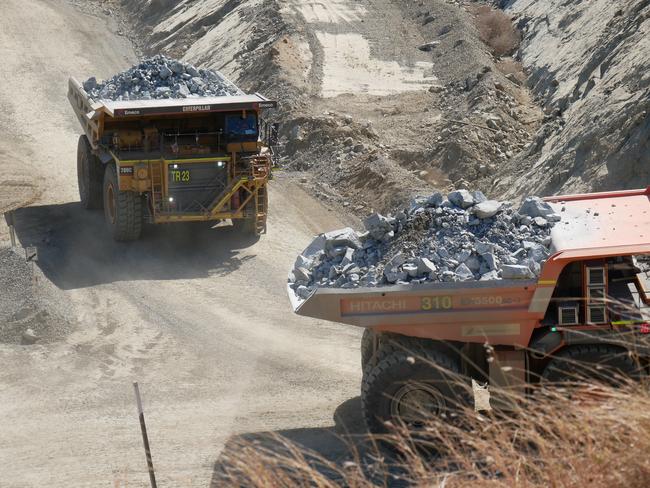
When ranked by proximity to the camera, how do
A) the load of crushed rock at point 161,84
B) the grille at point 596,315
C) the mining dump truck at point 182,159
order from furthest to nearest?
the load of crushed rock at point 161,84 < the mining dump truck at point 182,159 < the grille at point 596,315

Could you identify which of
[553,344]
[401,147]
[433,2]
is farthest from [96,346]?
[433,2]

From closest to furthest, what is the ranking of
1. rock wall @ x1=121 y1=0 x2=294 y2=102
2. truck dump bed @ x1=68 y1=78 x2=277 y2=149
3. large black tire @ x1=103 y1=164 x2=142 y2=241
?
truck dump bed @ x1=68 y1=78 x2=277 y2=149
large black tire @ x1=103 y1=164 x2=142 y2=241
rock wall @ x1=121 y1=0 x2=294 y2=102

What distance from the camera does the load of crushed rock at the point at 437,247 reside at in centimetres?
981

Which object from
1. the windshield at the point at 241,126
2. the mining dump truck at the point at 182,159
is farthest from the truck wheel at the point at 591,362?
the windshield at the point at 241,126

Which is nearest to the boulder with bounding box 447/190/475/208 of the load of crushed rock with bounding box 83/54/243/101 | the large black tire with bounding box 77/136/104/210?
the load of crushed rock with bounding box 83/54/243/101

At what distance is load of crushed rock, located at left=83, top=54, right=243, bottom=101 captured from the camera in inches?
690

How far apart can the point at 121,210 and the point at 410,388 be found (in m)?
8.41

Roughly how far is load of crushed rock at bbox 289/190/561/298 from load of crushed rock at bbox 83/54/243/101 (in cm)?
725

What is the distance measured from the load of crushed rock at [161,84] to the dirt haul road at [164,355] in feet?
7.32

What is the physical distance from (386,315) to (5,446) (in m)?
4.02

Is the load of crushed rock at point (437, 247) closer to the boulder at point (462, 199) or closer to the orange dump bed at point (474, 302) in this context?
the boulder at point (462, 199)

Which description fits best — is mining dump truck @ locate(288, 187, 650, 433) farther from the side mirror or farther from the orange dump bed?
the side mirror

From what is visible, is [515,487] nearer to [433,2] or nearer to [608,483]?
[608,483]

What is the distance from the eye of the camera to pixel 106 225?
18234 millimetres
